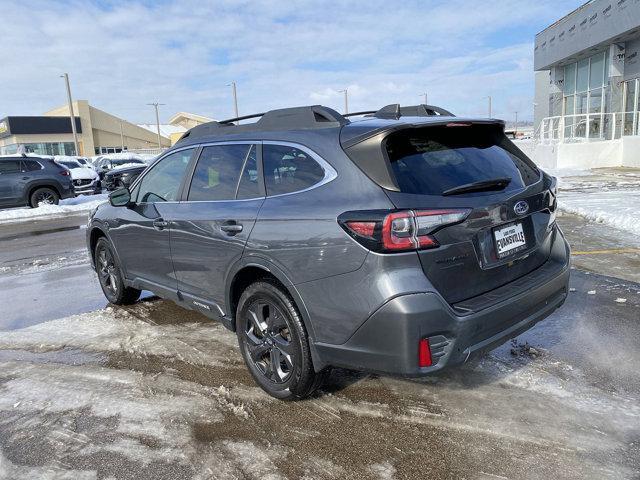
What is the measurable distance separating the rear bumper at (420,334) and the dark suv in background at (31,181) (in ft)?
52.9

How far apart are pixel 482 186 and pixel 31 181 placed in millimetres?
16562

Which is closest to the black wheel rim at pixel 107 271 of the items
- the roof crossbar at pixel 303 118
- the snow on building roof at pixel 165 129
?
the roof crossbar at pixel 303 118

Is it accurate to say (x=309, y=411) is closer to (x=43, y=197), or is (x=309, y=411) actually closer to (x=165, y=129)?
(x=43, y=197)

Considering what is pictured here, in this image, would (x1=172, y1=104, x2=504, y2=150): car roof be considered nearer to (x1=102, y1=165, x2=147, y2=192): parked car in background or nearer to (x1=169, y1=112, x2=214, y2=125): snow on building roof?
(x1=102, y1=165, x2=147, y2=192): parked car in background

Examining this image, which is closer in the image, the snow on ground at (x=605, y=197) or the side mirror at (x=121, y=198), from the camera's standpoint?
the side mirror at (x=121, y=198)

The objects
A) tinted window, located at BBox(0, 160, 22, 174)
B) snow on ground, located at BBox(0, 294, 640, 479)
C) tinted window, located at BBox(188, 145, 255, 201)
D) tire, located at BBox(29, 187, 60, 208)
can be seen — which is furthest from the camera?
tire, located at BBox(29, 187, 60, 208)

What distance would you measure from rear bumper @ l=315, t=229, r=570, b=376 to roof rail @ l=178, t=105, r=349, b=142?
1.24 meters

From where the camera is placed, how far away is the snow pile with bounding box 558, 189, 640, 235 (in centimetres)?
899

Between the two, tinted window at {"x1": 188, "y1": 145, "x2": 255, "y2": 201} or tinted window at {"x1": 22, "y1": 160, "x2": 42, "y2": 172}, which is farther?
tinted window at {"x1": 22, "y1": 160, "x2": 42, "y2": 172}

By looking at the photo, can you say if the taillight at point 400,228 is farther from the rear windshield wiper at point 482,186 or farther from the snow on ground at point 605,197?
the snow on ground at point 605,197

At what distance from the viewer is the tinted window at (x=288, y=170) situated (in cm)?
311

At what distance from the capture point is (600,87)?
2556 cm

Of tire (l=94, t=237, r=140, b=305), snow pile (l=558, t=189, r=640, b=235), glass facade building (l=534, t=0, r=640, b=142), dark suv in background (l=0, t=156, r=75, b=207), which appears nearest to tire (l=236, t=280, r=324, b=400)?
tire (l=94, t=237, r=140, b=305)

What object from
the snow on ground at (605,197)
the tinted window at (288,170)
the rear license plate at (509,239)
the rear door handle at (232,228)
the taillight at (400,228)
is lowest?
the snow on ground at (605,197)
